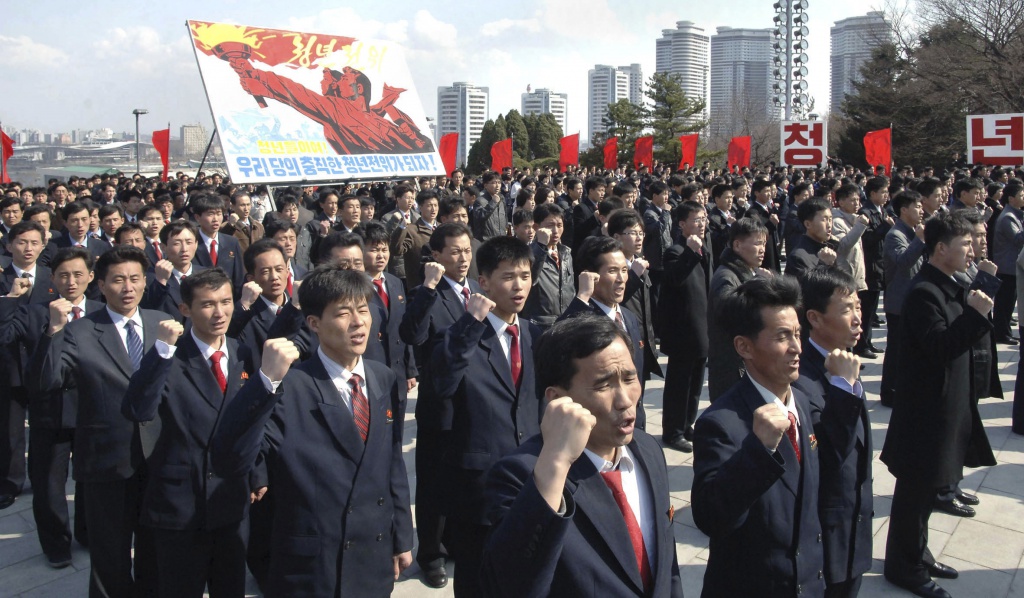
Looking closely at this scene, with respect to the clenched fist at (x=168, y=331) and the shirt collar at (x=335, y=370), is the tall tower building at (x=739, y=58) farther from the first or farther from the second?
the clenched fist at (x=168, y=331)

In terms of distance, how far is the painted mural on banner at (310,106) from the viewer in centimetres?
1110

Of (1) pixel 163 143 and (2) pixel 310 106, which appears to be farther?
(1) pixel 163 143

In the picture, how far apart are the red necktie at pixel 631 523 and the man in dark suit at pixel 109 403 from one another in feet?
7.12

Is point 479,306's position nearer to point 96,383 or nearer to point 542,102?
point 96,383

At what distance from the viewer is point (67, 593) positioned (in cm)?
377

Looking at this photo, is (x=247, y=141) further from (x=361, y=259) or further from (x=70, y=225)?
(x=361, y=259)

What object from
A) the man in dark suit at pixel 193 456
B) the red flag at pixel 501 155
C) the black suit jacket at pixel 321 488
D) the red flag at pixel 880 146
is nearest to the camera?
the black suit jacket at pixel 321 488

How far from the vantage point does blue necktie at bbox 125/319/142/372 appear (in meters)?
3.63

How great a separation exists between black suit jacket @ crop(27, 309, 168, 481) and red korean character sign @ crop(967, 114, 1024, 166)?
11.1m

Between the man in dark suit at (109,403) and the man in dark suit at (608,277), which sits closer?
the man in dark suit at (109,403)

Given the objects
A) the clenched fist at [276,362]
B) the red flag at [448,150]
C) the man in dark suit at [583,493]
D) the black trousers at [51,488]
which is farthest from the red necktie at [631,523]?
the red flag at [448,150]

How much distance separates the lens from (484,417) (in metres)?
3.25

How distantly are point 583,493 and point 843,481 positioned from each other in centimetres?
123

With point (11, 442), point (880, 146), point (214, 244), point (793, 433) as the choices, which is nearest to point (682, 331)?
point (793, 433)
